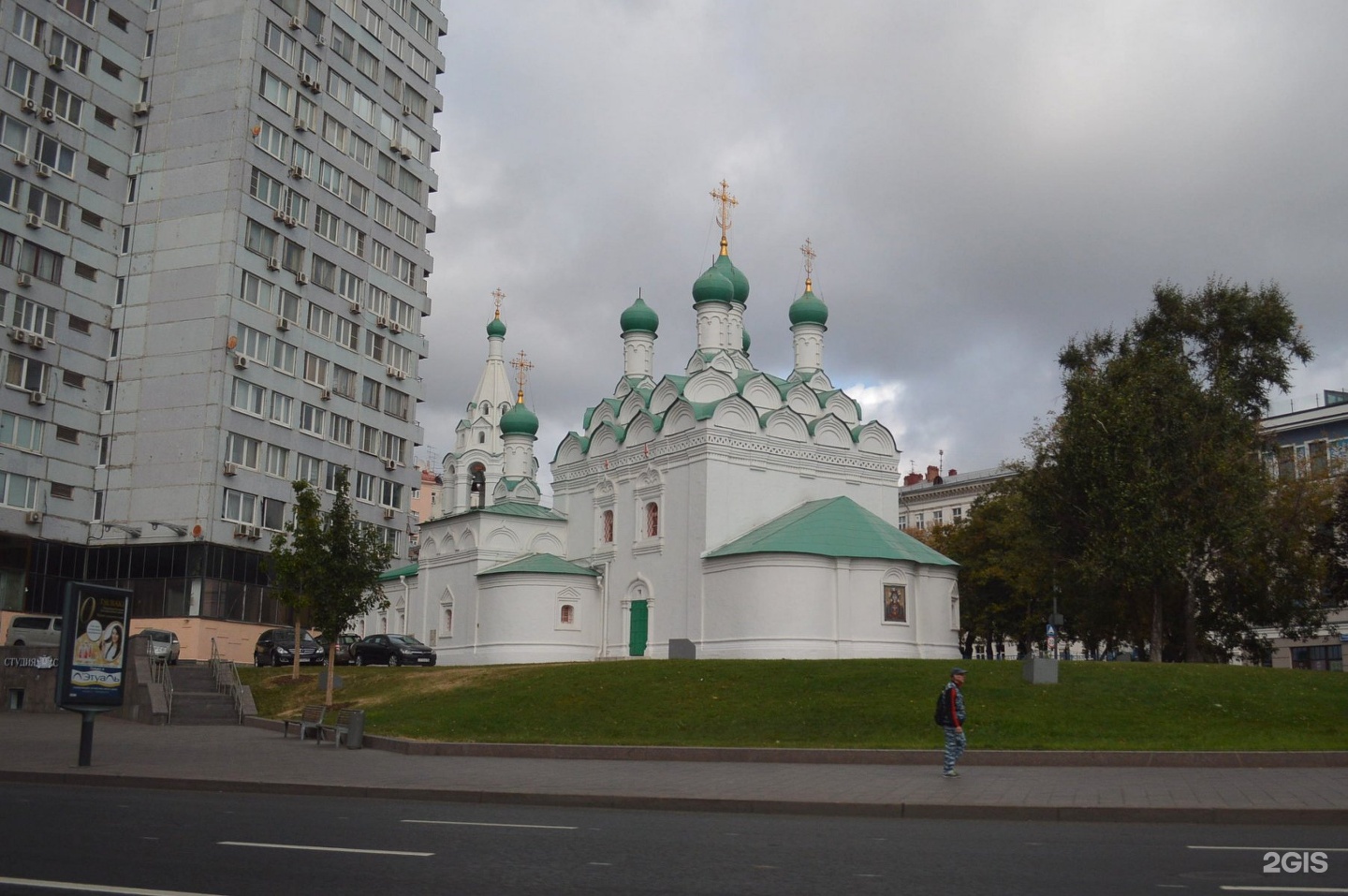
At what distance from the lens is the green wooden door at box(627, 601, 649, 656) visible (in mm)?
42750

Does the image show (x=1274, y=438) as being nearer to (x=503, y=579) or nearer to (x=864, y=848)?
(x=503, y=579)

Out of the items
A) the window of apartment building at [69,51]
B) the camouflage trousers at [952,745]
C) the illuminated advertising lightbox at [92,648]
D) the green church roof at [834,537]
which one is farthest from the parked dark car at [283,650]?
the camouflage trousers at [952,745]

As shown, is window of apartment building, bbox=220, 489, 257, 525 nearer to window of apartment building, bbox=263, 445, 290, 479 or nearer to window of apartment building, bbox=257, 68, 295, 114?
window of apartment building, bbox=263, 445, 290, 479

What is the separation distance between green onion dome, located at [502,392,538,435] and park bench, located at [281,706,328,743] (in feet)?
105

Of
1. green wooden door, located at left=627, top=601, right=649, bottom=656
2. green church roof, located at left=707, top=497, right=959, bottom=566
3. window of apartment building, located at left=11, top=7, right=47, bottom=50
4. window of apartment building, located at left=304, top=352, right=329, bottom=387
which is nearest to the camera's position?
green church roof, located at left=707, top=497, right=959, bottom=566

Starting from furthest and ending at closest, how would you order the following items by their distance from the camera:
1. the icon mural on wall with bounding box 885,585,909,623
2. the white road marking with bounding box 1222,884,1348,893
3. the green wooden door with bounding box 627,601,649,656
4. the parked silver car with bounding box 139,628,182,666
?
the green wooden door with bounding box 627,601,649,656, the icon mural on wall with bounding box 885,585,909,623, the parked silver car with bounding box 139,628,182,666, the white road marking with bounding box 1222,884,1348,893

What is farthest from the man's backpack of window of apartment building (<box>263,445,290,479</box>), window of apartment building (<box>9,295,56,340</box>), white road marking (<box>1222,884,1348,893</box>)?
window of apartment building (<box>9,295,56,340</box>)

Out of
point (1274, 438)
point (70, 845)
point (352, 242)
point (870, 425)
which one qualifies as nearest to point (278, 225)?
point (352, 242)

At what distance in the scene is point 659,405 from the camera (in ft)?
150

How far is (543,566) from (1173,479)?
22017mm

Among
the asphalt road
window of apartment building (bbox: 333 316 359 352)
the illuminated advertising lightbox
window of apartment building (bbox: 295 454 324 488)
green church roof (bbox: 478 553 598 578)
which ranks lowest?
the asphalt road

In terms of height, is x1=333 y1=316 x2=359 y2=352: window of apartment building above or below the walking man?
above

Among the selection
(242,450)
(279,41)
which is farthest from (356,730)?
(279,41)

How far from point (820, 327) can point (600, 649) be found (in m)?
15.4
